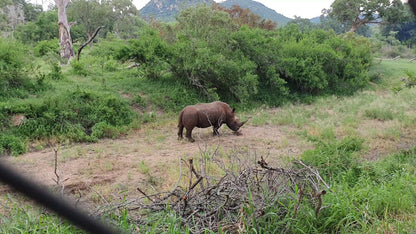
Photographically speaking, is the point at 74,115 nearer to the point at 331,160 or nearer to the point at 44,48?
the point at 331,160

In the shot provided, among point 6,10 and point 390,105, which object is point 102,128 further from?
point 6,10

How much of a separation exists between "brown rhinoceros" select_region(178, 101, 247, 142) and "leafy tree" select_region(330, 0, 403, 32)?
18684 mm

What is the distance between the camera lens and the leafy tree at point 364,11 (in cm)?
2484

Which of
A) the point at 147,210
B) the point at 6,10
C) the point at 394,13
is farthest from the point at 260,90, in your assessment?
the point at 6,10

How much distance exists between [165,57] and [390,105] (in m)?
9.43

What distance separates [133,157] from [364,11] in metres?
25.2

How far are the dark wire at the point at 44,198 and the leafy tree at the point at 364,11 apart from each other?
86.2 feet

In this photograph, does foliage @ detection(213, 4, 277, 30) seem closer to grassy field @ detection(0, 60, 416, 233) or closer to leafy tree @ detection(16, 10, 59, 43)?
leafy tree @ detection(16, 10, 59, 43)

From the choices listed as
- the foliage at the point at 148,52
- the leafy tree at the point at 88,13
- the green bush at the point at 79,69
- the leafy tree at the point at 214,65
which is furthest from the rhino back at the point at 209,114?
the leafy tree at the point at 88,13

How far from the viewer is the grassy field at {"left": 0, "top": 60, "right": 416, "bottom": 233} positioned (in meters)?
3.51

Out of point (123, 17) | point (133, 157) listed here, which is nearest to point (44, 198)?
point (133, 157)

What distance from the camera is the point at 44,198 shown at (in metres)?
0.96

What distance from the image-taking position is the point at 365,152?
7484mm

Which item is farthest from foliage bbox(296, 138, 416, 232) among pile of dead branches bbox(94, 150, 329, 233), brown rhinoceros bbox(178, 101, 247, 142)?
brown rhinoceros bbox(178, 101, 247, 142)
